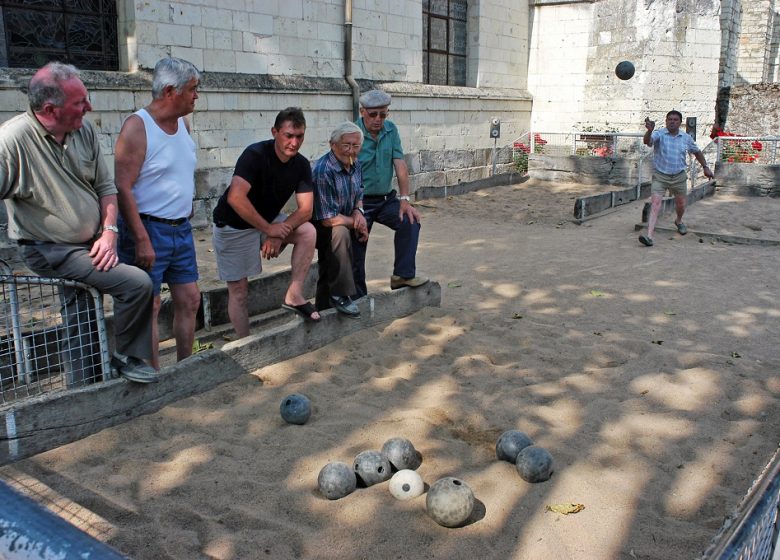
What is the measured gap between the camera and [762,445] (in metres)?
3.85

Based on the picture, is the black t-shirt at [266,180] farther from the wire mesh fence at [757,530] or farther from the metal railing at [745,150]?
the metal railing at [745,150]

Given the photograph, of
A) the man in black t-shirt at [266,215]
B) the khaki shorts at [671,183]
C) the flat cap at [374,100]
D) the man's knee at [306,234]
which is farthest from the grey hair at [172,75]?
the khaki shorts at [671,183]

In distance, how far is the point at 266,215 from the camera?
5.02 m

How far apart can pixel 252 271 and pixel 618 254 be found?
5.71 m

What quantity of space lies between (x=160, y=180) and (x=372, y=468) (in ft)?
7.08

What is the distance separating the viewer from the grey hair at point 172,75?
13.3ft

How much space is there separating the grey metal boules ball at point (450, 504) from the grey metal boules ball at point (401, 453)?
41 centimetres

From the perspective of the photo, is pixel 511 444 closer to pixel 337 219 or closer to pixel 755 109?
pixel 337 219

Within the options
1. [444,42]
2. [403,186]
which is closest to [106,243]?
[403,186]

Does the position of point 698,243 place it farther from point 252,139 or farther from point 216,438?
point 216,438

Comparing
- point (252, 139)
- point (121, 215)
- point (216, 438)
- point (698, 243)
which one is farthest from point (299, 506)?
point (252, 139)

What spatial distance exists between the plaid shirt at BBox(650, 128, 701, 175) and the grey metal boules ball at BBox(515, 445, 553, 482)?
799cm

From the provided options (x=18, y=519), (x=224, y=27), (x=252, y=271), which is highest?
(x=224, y=27)

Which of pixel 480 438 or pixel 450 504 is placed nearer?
pixel 450 504
